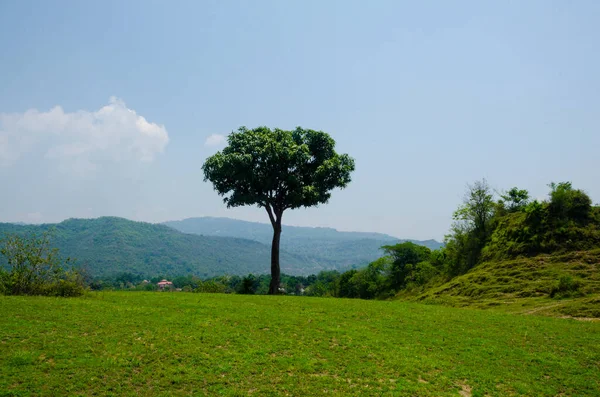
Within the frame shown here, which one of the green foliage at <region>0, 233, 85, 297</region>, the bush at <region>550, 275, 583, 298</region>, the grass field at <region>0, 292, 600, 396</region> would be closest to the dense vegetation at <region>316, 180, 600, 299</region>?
the bush at <region>550, 275, 583, 298</region>

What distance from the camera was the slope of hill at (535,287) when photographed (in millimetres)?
22953

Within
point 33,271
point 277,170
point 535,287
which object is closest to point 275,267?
point 277,170

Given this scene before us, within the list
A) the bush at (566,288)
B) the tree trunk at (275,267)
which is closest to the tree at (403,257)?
the tree trunk at (275,267)

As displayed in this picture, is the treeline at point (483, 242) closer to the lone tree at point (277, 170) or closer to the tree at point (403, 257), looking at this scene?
the lone tree at point (277, 170)

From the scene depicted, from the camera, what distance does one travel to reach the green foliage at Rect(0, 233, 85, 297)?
72.0ft

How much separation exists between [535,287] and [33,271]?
112ft

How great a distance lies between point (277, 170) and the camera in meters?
36.6

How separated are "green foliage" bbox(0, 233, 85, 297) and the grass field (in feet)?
11.0

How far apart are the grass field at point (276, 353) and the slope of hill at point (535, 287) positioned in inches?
160

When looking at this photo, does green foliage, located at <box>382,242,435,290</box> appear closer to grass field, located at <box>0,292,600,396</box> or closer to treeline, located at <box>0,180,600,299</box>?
treeline, located at <box>0,180,600,299</box>

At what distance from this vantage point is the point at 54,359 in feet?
39.1

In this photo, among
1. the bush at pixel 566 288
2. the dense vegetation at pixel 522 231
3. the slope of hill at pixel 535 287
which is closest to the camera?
the slope of hill at pixel 535 287

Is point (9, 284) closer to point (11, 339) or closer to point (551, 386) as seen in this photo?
point (11, 339)

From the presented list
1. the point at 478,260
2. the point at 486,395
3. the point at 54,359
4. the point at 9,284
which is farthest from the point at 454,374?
the point at 478,260
